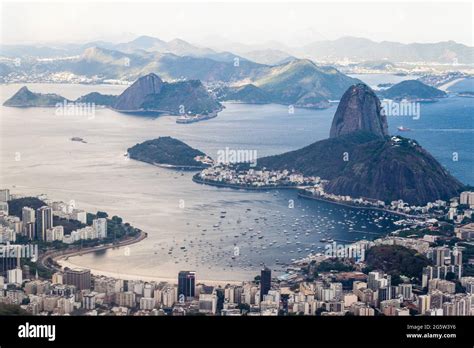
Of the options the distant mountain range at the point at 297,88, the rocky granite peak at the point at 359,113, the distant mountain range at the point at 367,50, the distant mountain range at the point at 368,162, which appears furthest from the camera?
the distant mountain range at the point at 367,50

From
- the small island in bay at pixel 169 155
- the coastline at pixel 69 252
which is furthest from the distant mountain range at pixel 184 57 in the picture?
the coastline at pixel 69 252

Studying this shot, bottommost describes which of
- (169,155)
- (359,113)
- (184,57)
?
(169,155)

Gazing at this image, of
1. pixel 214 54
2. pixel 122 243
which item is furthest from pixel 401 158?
pixel 214 54

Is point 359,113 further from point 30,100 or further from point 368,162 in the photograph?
point 30,100

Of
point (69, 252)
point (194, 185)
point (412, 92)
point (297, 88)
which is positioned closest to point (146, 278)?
point (69, 252)

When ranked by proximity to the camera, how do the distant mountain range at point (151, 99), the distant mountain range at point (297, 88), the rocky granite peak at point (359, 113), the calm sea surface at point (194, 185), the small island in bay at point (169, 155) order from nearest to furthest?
the calm sea surface at point (194, 185), the small island in bay at point (169, 155), the rocky granite peak at point (359, 113), the distant mountain range at point (151, 99), the distant mountain range at point (297, 88)

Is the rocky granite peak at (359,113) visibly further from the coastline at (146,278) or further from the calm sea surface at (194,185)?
the coastline at (146,278)
